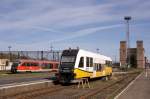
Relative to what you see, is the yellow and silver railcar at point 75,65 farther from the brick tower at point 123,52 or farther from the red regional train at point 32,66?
the brick tower at point 123,52

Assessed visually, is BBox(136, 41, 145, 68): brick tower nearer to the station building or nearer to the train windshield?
the station building

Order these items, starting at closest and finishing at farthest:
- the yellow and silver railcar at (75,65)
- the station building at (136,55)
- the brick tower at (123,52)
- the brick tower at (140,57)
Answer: the yellow and silver railcar at (75,65), the brick tower at (123,52), the station building at (136,55), the brick tower at (140,57)

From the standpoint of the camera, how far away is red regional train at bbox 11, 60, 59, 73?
61.2m

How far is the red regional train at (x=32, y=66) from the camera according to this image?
201ft

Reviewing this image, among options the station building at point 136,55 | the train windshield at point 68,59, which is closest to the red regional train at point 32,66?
the train windshield at point 68,59

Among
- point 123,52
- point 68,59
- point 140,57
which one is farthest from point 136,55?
point 68,59

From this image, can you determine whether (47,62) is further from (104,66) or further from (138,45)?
(138,45)

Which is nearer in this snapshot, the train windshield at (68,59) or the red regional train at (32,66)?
the train windshield at (68,59)

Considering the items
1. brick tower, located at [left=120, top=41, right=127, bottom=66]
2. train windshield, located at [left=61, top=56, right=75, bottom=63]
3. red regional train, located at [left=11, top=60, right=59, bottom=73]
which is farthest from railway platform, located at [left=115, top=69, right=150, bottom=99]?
brick tower, located at [left=120, top=41, right=127, bottom=66]

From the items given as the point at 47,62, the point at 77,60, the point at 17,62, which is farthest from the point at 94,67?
the point at 47,62

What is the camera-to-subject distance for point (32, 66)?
2557 inches

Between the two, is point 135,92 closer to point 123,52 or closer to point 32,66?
point 32,66

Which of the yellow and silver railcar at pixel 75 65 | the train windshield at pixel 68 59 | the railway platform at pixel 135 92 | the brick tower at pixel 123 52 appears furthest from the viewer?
the brick tower at pixel 123 52

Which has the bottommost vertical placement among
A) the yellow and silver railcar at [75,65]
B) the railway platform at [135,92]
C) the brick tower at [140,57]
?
the railway platform at [135,92]
